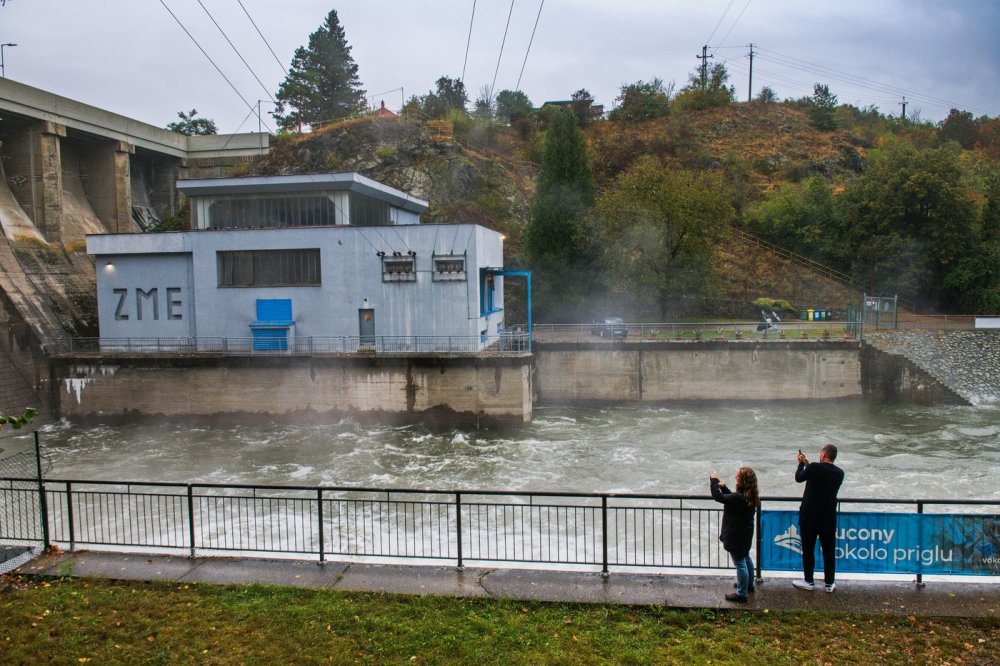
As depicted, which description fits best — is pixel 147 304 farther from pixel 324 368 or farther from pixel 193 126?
pixel 193 126

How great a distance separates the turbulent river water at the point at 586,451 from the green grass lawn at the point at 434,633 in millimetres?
11875

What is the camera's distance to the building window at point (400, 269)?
29.2 metres

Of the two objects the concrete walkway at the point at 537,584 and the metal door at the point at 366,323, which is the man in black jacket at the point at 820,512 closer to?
the concrete walkway at the point at 537,584

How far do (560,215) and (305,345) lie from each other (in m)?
18.9

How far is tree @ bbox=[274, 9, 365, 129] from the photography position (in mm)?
66938

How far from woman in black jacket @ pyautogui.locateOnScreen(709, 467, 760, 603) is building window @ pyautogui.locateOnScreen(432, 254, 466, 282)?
72.0 ft

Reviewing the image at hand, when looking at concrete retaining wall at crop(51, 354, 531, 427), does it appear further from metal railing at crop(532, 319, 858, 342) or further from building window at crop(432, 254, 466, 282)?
metal railing at crop(532, 319, 858, 342)

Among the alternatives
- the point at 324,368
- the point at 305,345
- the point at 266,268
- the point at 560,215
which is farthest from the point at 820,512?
the point at 560,215

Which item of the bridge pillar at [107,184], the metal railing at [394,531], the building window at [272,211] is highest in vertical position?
the bridge pillar at [107,184]

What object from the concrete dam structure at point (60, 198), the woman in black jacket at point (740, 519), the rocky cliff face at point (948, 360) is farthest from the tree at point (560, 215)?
the woman in black jacket at point (740, 519)

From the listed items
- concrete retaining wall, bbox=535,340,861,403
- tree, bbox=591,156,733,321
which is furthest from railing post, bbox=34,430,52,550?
tree, bbox=591,156,733,321

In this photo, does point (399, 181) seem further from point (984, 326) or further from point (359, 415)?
point (984, 326)

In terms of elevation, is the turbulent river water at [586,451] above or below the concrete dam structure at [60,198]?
below

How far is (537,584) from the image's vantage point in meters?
8.59
